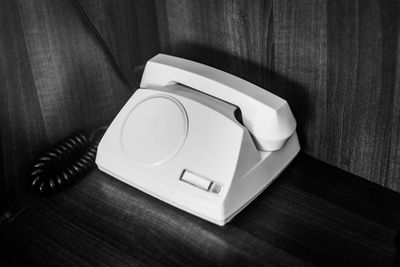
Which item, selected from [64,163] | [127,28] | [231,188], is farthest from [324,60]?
[64,163]

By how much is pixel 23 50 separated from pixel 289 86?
43 cm

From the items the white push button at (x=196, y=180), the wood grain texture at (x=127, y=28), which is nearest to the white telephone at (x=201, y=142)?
the white push button at (x=196, y=180)

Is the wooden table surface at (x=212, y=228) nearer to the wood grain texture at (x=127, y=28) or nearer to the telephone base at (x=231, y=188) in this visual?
the telephone base at (x=231, y=188)

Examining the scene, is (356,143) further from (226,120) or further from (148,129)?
(148,129)

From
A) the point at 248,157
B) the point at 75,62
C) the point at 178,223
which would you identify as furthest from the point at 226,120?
the point at 75,62

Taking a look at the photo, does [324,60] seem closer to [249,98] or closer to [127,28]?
[249,98]

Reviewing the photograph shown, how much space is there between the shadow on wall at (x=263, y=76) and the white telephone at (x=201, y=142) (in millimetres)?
43

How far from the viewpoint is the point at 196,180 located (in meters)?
0.84

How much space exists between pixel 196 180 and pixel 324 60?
0.27 m

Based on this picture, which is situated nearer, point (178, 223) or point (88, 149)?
point (178, 223)

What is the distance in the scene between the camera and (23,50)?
85cm

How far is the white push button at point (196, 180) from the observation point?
826mm

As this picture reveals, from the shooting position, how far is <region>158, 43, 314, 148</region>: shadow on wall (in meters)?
0.93

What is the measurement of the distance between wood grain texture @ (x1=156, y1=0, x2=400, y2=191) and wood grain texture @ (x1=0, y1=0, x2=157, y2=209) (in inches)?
6.2
